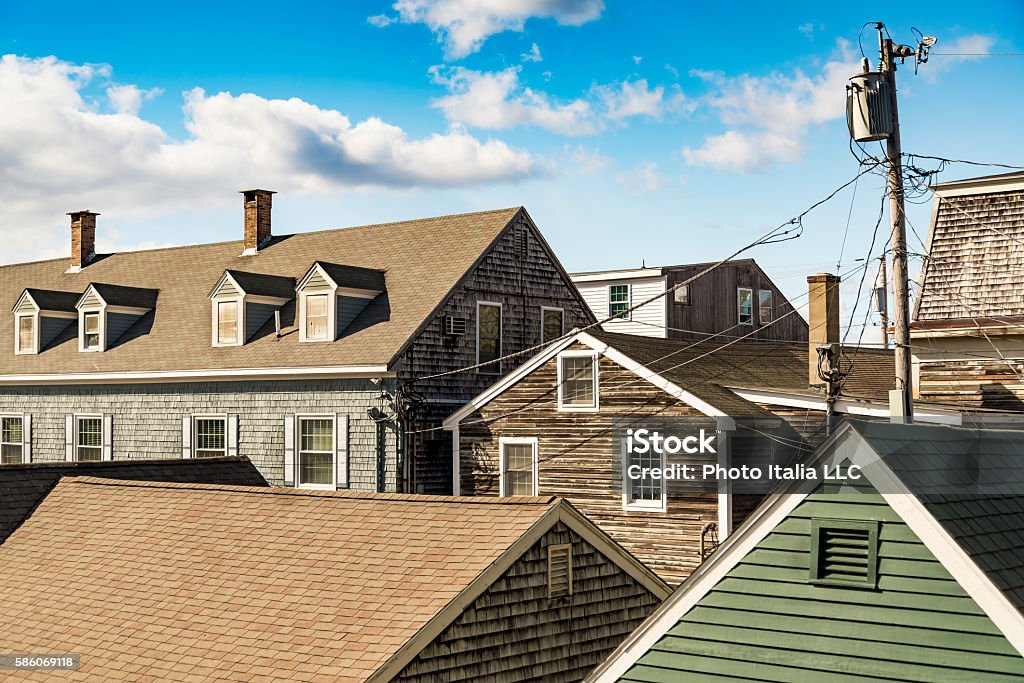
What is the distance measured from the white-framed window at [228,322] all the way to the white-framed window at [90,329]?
16.9 feet

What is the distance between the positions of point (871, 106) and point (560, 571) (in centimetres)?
750

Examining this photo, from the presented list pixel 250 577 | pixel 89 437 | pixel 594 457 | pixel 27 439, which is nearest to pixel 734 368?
pixel 594 457

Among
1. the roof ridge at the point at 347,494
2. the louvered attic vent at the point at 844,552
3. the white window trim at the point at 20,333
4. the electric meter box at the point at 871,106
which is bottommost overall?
the roof ridge at the point at 347,494

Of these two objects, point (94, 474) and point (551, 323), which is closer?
point (94, 474)

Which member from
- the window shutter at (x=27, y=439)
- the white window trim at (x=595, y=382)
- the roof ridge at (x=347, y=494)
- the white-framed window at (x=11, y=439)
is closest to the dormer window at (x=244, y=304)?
the window shutter at (x=27, y=439)

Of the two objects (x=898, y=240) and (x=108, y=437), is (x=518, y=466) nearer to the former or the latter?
(x=898, y=240)

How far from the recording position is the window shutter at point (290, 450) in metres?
28.1

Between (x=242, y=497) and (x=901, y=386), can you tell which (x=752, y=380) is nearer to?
(x=901, y=386)

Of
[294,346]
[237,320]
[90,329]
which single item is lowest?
[294,346]

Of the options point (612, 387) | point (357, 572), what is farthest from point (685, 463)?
point (357, 572)

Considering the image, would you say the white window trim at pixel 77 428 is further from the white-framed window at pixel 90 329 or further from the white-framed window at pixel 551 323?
the white-framed window at pixel 551 323

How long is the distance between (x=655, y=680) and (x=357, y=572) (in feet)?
16.8

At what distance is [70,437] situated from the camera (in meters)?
33.0

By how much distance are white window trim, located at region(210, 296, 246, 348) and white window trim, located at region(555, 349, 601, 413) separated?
30.6ft
